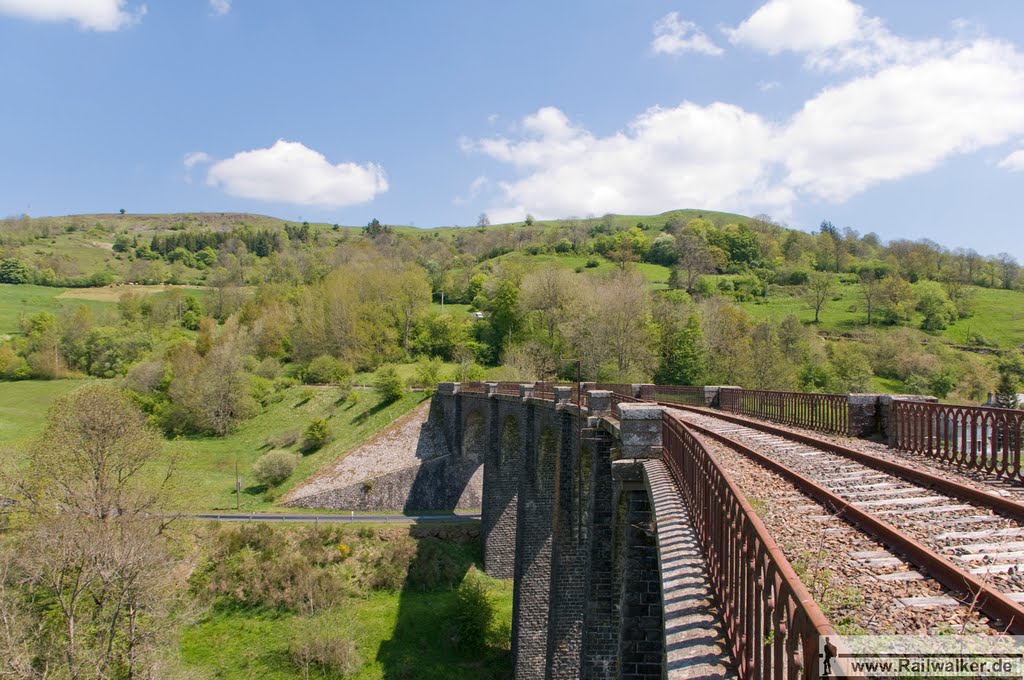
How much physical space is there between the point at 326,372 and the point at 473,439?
21470 millimetres

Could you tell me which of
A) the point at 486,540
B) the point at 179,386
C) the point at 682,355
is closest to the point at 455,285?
the point at 179,386

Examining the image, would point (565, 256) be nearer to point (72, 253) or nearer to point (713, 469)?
point (713, 469)

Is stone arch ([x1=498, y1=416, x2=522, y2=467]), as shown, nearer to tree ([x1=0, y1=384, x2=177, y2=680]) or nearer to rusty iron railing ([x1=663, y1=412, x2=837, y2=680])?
tree ([x1=0, y1=384, x2=177, y2=680])

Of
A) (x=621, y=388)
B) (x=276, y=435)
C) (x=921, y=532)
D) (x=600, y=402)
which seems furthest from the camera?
(x=276, y=435)

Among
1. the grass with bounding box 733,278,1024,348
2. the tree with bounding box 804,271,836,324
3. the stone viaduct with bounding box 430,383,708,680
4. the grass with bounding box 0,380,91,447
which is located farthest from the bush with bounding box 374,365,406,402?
the tree with bounding box 804,271,836,324

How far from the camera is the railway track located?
11.5 ft

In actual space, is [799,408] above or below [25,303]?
below

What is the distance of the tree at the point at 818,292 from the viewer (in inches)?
2650

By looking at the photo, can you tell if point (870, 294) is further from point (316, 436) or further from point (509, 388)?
point (316, 436)

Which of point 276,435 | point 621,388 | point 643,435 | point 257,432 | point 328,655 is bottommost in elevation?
point 328,655

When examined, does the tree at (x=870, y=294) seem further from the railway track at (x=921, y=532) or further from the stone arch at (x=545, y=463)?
the railway track at (x=921, y=532)

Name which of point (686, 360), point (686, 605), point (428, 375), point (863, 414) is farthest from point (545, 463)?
point (428, 375)

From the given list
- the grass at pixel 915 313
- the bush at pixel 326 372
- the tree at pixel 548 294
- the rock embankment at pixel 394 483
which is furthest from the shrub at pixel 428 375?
the grass at pixel 915 313

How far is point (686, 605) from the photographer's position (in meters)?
4.30
